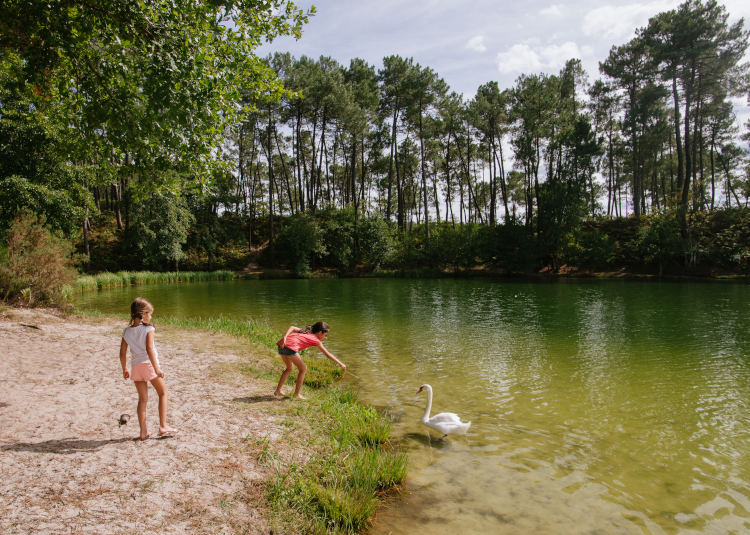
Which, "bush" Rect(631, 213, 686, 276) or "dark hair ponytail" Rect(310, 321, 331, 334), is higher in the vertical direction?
"bush" Rect(631, 213, 686, 276)

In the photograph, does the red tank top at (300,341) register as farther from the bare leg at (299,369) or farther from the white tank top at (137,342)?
the white tank top at (137,342)

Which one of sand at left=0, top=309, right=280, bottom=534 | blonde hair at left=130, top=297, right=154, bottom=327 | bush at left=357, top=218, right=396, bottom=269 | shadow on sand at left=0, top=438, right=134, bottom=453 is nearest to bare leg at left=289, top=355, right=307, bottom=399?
sand at left=0, top=309, right=280, bottom=534

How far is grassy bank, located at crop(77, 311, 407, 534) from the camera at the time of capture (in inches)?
154

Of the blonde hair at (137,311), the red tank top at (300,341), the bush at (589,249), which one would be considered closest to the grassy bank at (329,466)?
the red tank top at (300,341)

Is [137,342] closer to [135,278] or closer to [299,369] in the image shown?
[299,369]

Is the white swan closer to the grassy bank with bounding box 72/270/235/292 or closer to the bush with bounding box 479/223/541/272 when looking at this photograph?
the grassy bank with bounding box 72/270/235/292

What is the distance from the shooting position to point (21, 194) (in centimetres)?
1919

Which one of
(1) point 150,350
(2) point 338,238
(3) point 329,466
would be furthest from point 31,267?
(2) point 338,238

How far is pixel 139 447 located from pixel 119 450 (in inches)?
7.9

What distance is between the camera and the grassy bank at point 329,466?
392 centimetres

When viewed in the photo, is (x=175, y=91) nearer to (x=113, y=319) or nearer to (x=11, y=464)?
(x=11, y=464)

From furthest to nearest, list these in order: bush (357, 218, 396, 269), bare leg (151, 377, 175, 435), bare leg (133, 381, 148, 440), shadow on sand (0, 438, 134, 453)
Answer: bush (357, 218, 396, 269) → bare leg (151, 377, 175, 435) → bare leg (133, 381, 148, 440) → shadow on sand (0, 438, 134, 453)

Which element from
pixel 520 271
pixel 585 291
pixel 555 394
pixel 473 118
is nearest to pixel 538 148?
pixel 473 118

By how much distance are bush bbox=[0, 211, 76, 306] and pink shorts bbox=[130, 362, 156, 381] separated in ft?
39.5
